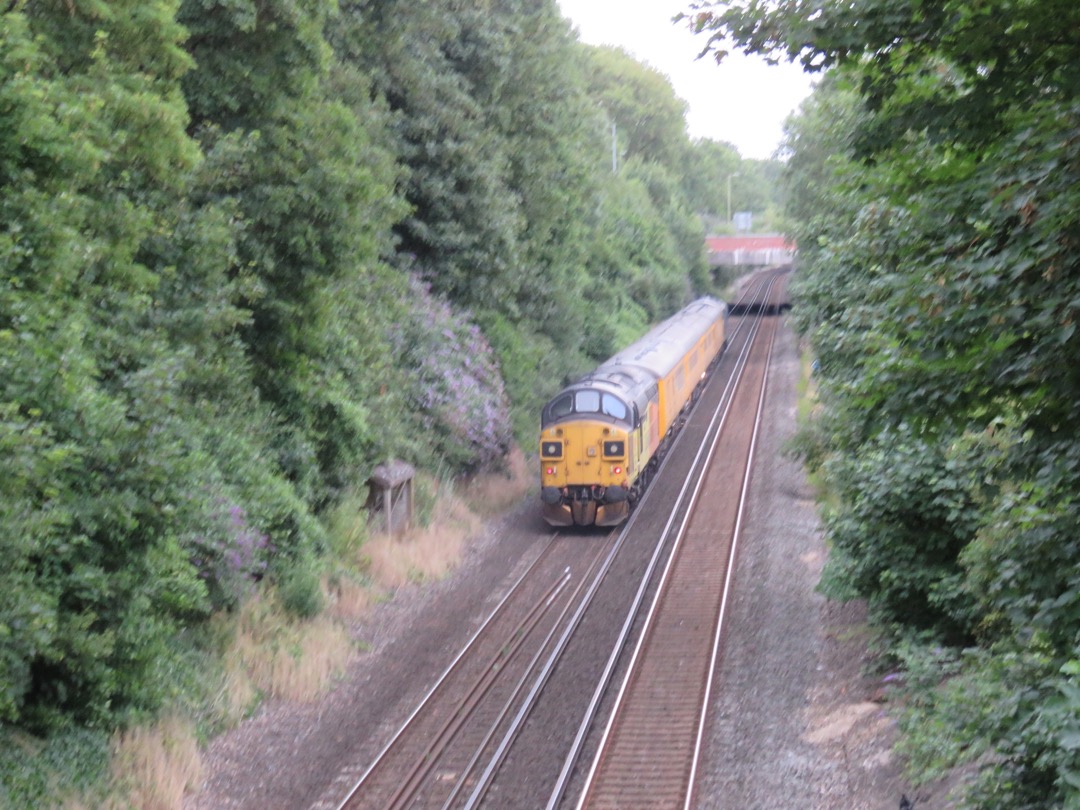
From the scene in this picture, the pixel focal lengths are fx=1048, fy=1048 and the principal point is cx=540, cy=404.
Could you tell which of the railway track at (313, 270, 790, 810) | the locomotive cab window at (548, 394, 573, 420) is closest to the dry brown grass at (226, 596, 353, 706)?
the railway track at (313, 270, 790, 810)

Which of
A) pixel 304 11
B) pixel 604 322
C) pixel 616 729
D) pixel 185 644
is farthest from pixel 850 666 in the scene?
pixel 604 322

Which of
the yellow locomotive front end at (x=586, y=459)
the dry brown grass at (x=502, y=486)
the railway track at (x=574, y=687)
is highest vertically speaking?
the yellow locomotive front end at (x=586, y=459)

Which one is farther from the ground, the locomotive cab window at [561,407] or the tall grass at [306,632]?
the locomotive cab window at [561,407]

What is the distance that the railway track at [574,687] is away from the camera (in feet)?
34.9

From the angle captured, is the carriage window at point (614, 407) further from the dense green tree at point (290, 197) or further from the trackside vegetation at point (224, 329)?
the dense green tree at point (290, 197)

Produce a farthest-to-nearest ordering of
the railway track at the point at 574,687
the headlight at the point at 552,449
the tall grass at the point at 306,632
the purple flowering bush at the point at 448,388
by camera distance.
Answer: the purple flowering bush at the point at 448,388, the headlight at the point at 552,449, the railway track at the point at 574,687, the tall grass at the point at 306,632

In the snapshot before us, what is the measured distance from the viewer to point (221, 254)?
1324 centimetres

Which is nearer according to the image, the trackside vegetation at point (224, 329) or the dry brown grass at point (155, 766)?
the trackside vegetation at point (224, 329)

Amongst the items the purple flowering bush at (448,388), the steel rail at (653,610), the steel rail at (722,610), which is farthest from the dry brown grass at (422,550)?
the steel rail at (722,610)

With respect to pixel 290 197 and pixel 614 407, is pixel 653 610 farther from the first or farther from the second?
pixel 290 197

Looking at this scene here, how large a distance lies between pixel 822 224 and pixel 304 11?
11697 mm

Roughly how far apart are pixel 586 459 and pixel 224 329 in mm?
8605

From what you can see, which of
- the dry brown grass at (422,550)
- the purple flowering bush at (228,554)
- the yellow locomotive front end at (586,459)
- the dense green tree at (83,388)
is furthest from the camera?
the yellow locomotive front end at (586,459)

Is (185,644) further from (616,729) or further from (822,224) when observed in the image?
(822,224)
